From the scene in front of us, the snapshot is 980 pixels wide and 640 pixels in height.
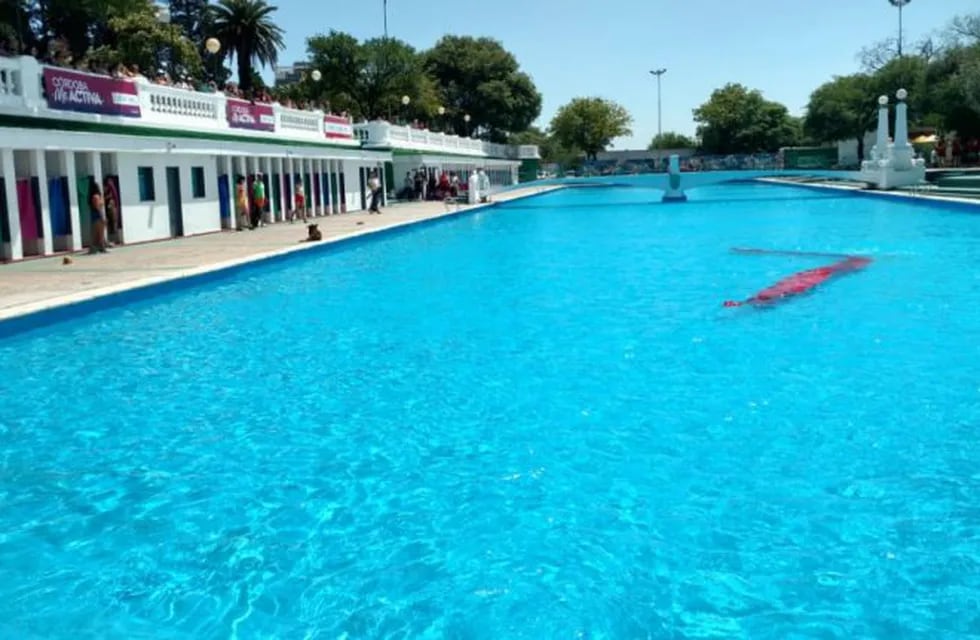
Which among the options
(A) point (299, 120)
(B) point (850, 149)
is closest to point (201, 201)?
(A) point (299, 120)

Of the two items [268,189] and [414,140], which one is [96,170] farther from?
[414,140]

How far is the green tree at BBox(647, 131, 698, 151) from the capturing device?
99625 millimetres

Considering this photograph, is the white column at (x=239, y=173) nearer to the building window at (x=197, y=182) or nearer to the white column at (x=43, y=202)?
the building window at (x=197, y=182)

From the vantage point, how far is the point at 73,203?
1723 centimetres

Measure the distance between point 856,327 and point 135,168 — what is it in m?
15.5

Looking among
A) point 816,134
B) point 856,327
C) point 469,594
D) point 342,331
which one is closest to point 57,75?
point 342,331

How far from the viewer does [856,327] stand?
9.85 metres

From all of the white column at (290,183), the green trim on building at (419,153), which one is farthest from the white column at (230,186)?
the green trim on building at (419,153)

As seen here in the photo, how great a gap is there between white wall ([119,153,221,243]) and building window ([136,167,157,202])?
0.24 feet

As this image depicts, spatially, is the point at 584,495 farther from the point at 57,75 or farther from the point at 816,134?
the point at 816,134

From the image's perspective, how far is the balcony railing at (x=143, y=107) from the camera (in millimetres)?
15375

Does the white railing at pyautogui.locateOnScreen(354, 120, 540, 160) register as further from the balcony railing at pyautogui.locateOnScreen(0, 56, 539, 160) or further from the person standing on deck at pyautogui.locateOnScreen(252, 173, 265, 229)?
the person standing on deck at pyautogui.locateOnScreen(252, 173, 265, 229)

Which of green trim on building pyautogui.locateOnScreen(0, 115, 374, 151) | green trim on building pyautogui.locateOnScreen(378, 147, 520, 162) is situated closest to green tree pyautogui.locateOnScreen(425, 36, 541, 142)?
green trim on building pyautogui.locateOnScreen(378, 147, 520, 162)

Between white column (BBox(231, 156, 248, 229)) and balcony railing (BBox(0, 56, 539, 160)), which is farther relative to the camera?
white column (BBox(231, 156, 248, 229))
